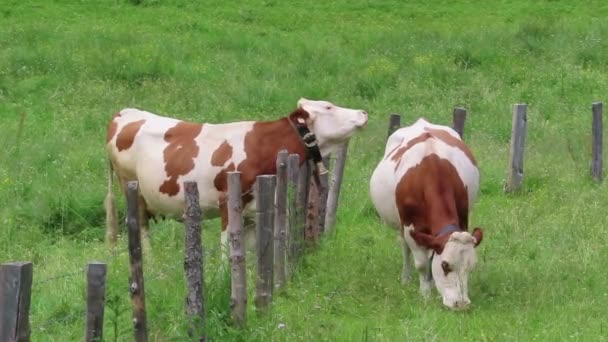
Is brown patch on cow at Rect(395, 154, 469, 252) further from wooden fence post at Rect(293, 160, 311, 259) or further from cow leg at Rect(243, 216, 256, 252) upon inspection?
cow leg at Rect(243, 216, 256, 252)

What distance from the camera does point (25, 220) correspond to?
985cm

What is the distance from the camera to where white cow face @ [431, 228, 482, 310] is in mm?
7180

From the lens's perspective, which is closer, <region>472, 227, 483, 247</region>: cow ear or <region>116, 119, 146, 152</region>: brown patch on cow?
<region>472, 227, 483, 247</region>: cow ear

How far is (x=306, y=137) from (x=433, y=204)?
1522mm

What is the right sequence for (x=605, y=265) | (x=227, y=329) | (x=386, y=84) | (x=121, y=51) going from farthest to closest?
1. (x=121, y=51)
2. (x=386, y=84)
3. (x=605, y=265)
4. (x=227, y=329)

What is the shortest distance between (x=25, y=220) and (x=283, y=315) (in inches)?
156

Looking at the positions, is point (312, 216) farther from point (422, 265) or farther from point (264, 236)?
point (264, 236)

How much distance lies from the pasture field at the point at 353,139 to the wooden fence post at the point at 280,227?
0.15m

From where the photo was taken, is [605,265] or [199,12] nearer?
[605,265]

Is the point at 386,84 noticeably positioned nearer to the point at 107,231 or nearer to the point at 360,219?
the point at 360,219

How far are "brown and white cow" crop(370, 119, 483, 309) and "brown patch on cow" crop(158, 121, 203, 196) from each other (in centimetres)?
151

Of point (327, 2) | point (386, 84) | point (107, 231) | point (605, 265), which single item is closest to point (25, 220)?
point (107, 231)

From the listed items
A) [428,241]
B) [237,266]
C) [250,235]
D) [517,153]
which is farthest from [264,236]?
[517,153]

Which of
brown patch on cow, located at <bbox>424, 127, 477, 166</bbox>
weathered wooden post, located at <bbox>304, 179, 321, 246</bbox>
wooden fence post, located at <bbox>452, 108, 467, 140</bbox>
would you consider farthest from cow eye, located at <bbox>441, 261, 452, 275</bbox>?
wooden fence post, located at <bbox>452, 108, 467, 140</bbox>
